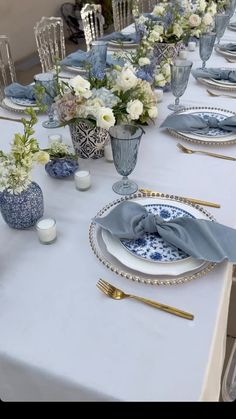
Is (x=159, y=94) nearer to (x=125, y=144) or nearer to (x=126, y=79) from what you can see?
(x=126, y=79)

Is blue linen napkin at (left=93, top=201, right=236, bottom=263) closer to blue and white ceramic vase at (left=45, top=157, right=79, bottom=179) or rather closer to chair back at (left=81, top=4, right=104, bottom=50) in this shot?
blue and white ceramic vase at (left=45, top=157, right=79, bottom=179)

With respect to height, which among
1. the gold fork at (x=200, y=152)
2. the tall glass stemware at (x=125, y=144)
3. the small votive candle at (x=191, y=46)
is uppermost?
the tall glass stemware at (x=125, y=144)

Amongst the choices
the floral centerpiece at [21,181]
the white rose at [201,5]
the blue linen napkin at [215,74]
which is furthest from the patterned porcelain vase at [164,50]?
the floral centerpiece at [21,181]

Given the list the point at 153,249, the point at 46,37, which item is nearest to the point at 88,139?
the point at 153,249

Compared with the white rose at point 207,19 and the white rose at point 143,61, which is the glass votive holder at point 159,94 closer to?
the white rose at point 143,61

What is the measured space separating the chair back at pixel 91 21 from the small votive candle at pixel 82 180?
67.8 inches

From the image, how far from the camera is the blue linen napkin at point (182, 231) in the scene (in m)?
0.82

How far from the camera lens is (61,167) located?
44.4 inches

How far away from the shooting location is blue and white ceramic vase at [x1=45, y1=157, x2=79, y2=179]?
1.13 meters

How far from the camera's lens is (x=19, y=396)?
71cm

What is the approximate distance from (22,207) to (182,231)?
37 cm

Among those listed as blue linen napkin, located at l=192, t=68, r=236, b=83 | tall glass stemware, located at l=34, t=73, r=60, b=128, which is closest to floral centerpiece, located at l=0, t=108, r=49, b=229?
tall glass stemware, located at l=34, t=73, r=60, b=128

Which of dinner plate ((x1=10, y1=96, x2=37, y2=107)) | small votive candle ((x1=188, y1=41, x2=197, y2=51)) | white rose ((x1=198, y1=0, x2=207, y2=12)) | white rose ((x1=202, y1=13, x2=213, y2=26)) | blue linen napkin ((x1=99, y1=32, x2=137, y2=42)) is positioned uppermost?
white rose ((x1=198, y1=0, x2=207, y2=12))
